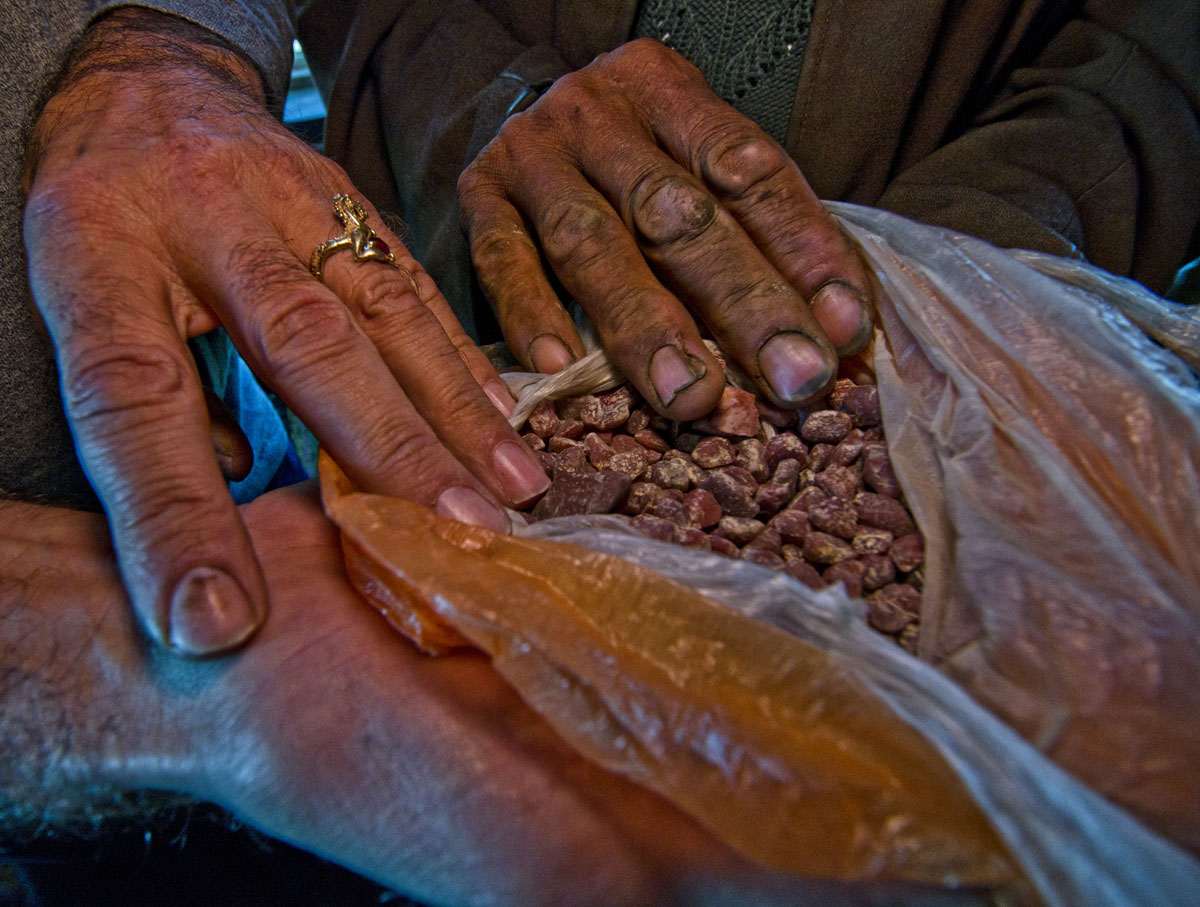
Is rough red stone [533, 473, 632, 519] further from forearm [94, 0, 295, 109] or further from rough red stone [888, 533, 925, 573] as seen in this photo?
forearm [94, 0, 295, 109]

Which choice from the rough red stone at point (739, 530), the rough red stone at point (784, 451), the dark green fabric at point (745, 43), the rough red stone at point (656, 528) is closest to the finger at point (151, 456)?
the rough red stone at point (656, 528)

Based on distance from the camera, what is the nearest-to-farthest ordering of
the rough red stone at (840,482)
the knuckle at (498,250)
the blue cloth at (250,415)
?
1. the rough red stone at (840,482)
2. the knuckle at (498,250)
3. the blue cloth at (250,415)

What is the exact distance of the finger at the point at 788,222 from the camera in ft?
2.87

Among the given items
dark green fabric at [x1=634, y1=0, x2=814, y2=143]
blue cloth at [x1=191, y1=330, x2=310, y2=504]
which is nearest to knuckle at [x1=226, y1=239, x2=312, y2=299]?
blue cloth at [x1=191, y1=330, x2=310, y2=504]

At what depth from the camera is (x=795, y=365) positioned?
80 cm

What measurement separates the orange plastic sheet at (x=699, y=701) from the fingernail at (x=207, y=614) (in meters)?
0.11

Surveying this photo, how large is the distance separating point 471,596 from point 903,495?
0.51 meters

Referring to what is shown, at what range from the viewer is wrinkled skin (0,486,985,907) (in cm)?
50

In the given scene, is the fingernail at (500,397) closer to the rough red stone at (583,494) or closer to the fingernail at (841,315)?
the rough red stone at (583,494)

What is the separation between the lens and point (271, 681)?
583mm

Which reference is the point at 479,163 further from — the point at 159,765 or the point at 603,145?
the point at 159,765

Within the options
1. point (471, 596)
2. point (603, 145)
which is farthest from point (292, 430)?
point (471, 596)

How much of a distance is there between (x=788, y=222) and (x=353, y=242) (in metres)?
0.58

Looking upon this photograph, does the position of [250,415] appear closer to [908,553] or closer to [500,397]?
[500,397]
